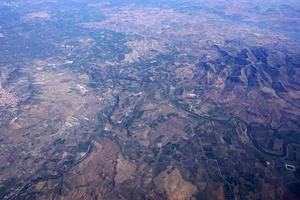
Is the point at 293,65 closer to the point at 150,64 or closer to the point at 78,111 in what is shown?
the point at 150,64

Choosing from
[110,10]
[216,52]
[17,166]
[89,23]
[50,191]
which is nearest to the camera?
[50,191]

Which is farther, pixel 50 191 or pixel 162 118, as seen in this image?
pixel 162 118

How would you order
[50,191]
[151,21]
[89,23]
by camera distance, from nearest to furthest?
[50,191] → [89,23] → [151,21]

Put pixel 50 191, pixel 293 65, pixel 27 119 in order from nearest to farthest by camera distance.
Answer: pixel 50 191, pixel 27 119, pixel 293 65

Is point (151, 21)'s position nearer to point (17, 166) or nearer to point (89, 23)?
point (89, 23)

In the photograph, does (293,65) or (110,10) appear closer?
(293,65)

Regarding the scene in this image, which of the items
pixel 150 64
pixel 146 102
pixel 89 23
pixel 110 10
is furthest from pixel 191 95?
pixel 110 10

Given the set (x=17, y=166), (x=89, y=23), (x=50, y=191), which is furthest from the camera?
(x=89, y=23)

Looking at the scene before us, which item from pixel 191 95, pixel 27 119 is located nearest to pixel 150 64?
pixel 191 95

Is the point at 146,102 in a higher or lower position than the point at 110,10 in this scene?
higher

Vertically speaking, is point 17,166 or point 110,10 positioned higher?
point 17,166
